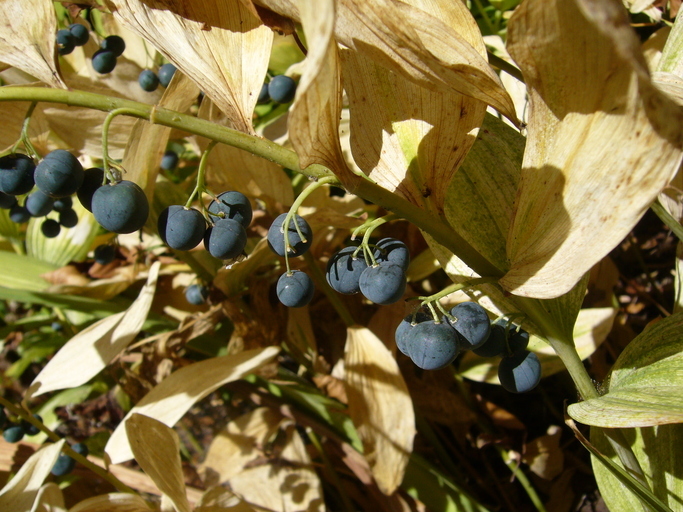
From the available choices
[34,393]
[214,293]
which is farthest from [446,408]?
[34,393]

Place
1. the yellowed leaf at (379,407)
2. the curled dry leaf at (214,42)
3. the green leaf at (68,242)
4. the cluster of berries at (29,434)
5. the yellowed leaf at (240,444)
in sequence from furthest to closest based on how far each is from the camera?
1. the green leaf at (68,242)
2. the yellowed leaf at (240,444)
3. the cluster of berries at (29,434)
4. the yellowed leaf at (379,407)
5. the curled dry leaf at (214,42)

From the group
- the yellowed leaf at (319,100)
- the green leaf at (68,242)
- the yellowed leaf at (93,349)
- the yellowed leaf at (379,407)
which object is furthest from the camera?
the green leaf at (68,242)

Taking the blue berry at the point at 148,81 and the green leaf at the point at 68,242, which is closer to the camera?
the blue berry at the point at 148,81

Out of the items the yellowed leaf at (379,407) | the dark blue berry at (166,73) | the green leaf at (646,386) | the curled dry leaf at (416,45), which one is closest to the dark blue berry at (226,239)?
the curled dry leaf at (416,45)

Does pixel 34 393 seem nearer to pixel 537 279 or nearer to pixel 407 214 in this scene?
pixel 407 214

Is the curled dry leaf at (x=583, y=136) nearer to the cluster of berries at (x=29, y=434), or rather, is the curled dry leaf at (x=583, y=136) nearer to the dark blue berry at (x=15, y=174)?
the dark blue berry at (x=15, y=174)

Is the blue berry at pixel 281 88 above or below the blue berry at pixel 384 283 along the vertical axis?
below

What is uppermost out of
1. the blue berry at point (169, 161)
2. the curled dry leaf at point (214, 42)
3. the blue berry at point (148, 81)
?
the curled dry leaf at point (214, 42)
